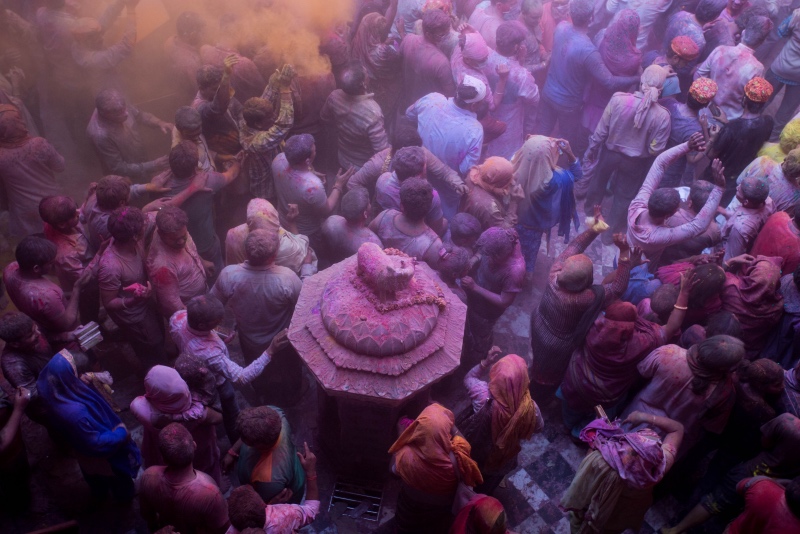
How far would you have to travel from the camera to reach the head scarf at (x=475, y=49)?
6.99m

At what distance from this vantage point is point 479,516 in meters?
3.59

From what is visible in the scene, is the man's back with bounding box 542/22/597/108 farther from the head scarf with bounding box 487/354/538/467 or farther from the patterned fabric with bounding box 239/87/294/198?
the head scarf with bounding box 487/354/538/467

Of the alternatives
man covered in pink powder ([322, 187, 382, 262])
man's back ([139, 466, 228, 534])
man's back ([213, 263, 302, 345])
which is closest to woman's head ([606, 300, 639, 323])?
man covered in pink powder ([322, 187, 382, 262])

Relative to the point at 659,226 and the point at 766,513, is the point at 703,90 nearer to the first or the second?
the point at 659,226

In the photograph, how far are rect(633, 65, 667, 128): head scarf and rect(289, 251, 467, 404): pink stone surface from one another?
4038 mm

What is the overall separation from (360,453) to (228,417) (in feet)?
4.30

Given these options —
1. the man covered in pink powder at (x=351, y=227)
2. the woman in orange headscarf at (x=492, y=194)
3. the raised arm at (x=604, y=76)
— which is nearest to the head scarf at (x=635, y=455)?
the woman in orange headscarf at (x=492, y=194)

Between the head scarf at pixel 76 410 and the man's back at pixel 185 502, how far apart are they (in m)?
0.76

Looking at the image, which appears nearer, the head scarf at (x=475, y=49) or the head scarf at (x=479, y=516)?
the head scarf at (x=479, y=516)

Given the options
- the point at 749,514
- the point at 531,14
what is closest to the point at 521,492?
the point at 749,514

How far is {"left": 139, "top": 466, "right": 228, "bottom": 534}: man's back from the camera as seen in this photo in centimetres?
360

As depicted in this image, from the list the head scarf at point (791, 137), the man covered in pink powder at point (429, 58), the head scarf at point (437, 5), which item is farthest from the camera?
the head scarf at point (437, 5)

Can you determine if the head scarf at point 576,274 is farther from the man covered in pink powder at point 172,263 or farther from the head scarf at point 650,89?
the man covered in pink powder at point 172,263

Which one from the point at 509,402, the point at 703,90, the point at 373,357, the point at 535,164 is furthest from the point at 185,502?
the point at 703,90
